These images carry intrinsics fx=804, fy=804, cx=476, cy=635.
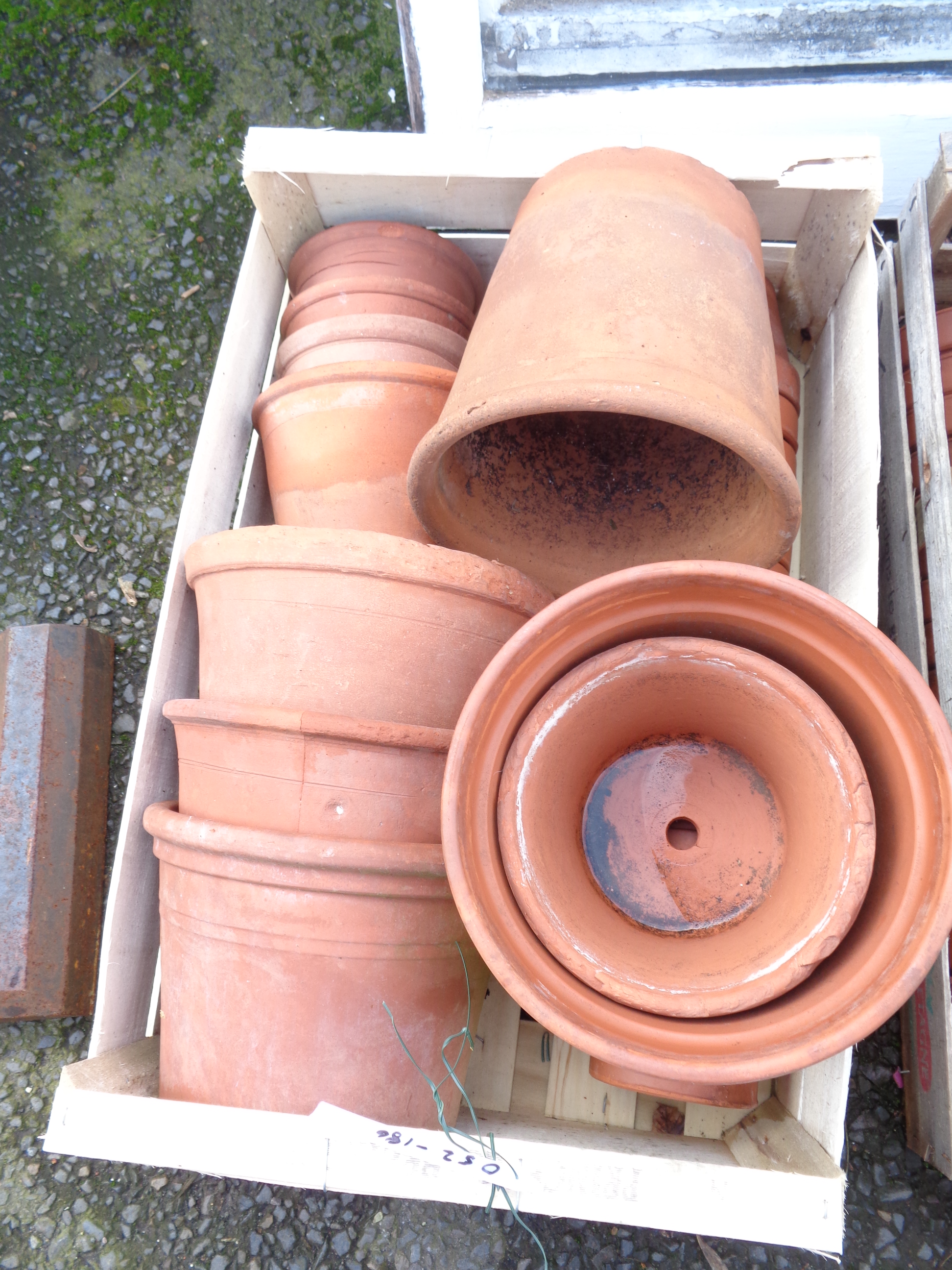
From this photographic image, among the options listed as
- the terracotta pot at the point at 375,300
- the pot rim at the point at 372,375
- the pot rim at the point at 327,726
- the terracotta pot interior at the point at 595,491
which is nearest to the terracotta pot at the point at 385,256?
the terracotta pot at the point at 375,300

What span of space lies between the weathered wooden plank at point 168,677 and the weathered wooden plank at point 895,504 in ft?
4.04

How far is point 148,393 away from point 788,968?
199 cm

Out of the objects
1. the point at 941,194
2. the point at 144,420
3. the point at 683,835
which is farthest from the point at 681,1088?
the point at 144,420

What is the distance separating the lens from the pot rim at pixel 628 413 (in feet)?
3.36

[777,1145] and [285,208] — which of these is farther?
[285,208]

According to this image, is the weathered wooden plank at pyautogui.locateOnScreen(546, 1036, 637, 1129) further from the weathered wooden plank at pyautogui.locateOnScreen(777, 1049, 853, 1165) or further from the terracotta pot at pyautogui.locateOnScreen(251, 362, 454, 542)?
the terracotta pot at pyautogui.locateOnScreen(251, 362, 454, 542)

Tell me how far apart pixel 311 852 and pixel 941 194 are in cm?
164

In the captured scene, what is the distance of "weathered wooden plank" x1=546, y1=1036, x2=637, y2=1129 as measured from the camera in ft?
4.95

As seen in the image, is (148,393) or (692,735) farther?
(148,393)

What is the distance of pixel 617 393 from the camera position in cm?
102

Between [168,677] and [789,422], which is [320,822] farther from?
[789,422]

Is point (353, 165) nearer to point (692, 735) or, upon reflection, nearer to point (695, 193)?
point (695, 193)

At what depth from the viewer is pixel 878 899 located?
1084 millimetres

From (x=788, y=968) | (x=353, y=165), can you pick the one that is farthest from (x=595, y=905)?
(x=353, y=165)
